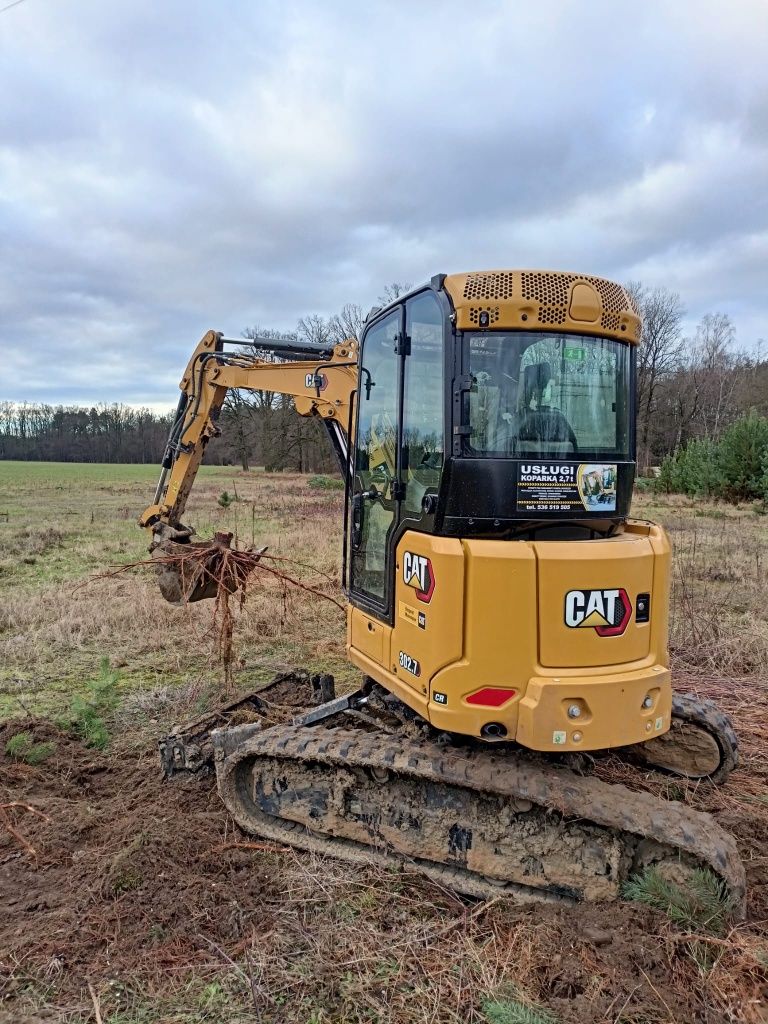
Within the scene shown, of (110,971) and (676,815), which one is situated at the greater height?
(676,815)

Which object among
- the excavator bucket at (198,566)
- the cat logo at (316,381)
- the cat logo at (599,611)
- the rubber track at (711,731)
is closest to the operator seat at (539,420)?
the cat logo at (599,611)

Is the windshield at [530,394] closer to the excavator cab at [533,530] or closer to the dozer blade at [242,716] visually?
the excavator cab at [533,530]

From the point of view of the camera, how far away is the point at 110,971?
344cm

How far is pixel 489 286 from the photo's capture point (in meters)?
3.80

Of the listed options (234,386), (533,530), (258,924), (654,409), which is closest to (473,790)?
(258,924)

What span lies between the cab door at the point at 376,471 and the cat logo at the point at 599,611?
48.3 inches

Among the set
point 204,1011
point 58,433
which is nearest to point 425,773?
point 204,1011

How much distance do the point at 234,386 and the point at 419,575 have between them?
12.3ft

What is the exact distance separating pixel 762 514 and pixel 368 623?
830 inches

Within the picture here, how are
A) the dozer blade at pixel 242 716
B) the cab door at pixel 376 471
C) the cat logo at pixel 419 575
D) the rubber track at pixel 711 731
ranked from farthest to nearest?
the dozer blade at pixel 242 716, the rubber track at pixel 711 731, the cab door at pixel 376 471, the cat logo at pixel 419 575

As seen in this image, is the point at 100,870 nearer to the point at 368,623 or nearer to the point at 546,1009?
the point at 368,623

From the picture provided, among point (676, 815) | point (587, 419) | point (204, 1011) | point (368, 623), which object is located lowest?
point (204, 1011)

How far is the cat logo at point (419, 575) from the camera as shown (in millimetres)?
3949

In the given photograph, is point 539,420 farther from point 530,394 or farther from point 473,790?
point 473,790
